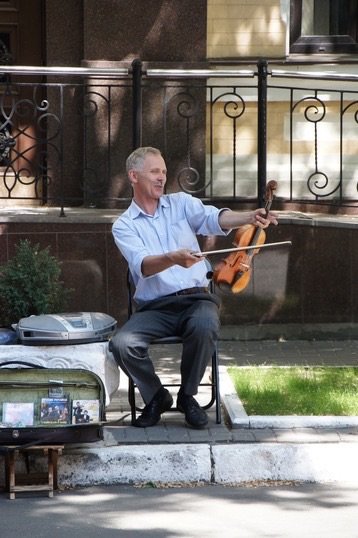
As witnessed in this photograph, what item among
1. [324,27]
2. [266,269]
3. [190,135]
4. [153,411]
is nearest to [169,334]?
[153,411]

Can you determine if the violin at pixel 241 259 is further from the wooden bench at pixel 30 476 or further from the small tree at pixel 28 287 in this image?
the small tree at pixel 28 287

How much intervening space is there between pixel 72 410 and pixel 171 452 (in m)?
→ 0.56

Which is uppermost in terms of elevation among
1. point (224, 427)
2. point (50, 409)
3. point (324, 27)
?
point (324, 27)

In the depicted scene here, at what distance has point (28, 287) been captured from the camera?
901 centimetres

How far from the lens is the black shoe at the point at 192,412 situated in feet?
24.0

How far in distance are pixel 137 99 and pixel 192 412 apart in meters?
3.32

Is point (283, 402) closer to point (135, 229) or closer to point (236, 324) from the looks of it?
point (135, 229)

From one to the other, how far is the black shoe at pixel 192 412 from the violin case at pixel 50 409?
615 millimetres

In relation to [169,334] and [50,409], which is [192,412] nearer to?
[169,334]

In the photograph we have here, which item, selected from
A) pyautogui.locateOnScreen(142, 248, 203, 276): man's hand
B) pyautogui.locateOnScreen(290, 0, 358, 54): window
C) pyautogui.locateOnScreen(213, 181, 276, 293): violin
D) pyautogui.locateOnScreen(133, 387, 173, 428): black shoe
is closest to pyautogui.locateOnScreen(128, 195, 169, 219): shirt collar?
pyautogui.locateOnScreen(142, 248, 203, 276): man's hand

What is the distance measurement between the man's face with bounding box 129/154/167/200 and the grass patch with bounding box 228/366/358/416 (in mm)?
1319

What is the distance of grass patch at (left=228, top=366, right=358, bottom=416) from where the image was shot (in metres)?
7.61

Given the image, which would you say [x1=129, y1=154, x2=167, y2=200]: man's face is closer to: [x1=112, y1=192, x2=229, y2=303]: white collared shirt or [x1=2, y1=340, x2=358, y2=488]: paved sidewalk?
[x1=112, y1=192, x2=229, y2=303]: white collared shirt

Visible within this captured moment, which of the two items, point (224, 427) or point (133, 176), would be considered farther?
point (133, 176)
